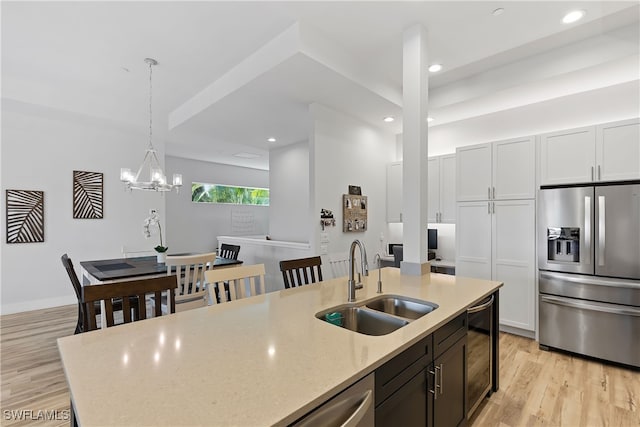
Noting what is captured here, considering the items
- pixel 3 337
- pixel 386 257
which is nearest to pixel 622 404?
pixel 386 257

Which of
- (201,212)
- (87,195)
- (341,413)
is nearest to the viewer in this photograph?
(341,413)

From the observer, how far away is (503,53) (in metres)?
3.06

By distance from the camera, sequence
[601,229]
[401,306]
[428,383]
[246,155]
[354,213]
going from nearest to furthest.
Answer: [428,383]
[401,306]
[601,229]
[354,213]
[246,155]

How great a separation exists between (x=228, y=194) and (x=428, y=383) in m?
7.52

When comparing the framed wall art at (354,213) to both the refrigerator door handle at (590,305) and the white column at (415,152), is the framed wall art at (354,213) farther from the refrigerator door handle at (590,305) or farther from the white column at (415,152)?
the refrigerator door handle at (590,305)

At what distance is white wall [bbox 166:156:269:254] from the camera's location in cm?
710

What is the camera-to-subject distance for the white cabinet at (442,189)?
407 centimetres

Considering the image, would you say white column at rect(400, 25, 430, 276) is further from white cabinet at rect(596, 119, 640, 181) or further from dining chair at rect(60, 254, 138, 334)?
dining chair at rect(60, 254, 138, 334)

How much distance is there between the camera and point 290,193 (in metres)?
5.40

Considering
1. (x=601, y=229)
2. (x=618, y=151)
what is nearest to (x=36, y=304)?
(x=601, y=229)

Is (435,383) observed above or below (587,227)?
below

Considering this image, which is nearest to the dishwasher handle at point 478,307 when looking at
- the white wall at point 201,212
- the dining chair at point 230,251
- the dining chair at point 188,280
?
the dining chair at point 188,280

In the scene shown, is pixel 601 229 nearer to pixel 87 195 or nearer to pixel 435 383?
pixel 435 383

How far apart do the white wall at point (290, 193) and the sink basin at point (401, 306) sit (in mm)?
3166
